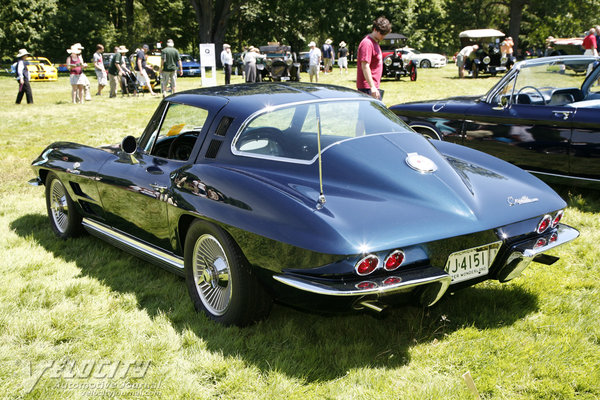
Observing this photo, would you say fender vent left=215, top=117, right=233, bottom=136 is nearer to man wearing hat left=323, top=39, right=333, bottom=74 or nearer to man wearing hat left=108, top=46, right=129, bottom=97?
man wearing hat left=108, top=46, right=129, bottom=97

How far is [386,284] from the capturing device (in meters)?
2.59

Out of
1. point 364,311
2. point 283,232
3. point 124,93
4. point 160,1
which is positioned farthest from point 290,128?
point 160,1

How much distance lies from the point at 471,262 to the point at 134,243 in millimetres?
2416

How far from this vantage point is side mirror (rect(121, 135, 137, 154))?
4.19 meters

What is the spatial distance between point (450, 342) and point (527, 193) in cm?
101

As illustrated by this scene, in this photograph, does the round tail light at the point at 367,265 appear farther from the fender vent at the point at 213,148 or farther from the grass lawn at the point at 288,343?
the fender vent at the point at 213,148

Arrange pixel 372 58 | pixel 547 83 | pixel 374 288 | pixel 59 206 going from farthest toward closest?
pixel 372 58 → pixel 547 83 → pixel 59 206 → pixel 374 288

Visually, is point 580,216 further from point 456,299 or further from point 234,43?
point 234,43

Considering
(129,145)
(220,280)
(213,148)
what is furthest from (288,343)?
(129,145)

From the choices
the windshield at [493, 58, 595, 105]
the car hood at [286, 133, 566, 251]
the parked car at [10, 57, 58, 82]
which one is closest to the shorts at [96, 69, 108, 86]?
the parked car at [10, 57, 58, 82]

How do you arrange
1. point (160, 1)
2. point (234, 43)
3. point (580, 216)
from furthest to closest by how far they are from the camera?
point (234, 43), point (160, 1), point (580, 216)

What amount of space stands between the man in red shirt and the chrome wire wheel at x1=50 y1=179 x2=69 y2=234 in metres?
3.82

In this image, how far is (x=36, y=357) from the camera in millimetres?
3082

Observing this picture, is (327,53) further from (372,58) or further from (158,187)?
(158,187)
